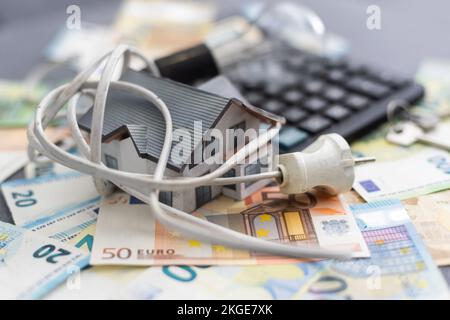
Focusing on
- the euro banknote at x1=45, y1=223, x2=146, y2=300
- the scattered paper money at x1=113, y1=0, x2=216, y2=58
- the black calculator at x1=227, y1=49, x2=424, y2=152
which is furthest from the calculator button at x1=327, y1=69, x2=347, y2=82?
the euro banknote at x1=45, y1=223, x2=146, y2=300

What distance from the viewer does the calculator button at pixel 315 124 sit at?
55cm

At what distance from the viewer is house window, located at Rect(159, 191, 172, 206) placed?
452 mm

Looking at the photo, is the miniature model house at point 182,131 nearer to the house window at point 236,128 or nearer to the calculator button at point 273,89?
the house window at point 236,128

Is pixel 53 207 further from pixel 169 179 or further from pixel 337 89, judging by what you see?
pixel 337 89

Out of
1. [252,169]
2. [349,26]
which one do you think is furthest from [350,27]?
[252,169]

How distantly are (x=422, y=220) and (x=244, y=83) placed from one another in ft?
0.88

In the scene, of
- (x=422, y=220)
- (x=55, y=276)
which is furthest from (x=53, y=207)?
(x=422, y=220)

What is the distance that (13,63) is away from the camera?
31.0 inches

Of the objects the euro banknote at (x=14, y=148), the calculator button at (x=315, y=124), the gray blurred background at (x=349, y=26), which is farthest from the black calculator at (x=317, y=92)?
the euro banknote at (x=14, y=148)

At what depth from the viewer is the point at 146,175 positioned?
1.39 ft

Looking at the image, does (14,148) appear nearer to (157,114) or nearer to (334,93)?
(157,114)

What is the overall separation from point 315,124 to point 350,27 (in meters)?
0.33

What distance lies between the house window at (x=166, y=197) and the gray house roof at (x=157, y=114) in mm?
33
